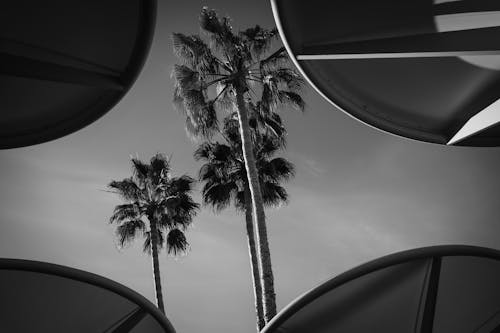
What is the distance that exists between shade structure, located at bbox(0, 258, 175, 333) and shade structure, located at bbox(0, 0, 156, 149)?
12.0ft

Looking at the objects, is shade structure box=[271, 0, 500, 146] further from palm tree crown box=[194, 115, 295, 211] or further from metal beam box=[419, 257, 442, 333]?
palm tree crown box=[194, 115, 295, 211]

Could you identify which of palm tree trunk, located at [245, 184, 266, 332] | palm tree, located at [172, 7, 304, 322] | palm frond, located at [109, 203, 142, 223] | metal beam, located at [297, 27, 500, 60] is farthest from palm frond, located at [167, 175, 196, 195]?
metal beam, located at [297, 27, 500, 60]

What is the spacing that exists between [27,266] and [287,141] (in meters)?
13.3

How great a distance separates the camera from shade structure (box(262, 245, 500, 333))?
715cm

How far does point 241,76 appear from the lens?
1547 centimetres

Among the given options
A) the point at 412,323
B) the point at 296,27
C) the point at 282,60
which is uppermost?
the point at 282,60

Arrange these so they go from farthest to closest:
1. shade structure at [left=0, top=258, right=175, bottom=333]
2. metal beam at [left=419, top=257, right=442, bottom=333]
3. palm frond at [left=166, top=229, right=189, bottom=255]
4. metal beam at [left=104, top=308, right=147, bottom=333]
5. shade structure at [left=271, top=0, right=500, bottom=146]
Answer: palm frond at [left=166, top=229, right=189, bottom=255] → shade structure at [left=271, top=0, right=500, bottom=146] → metal beam at [left=104, top=308, right=147, bottom=333] → metal beam at [left=419, top=257, right=442, bottom=333] → shade structure at [left=0, top=258, right=175, bottom=333]

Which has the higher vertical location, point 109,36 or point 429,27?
point 429,27

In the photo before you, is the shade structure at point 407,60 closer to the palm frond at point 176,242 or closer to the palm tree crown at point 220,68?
the palm tree crown at point 220,68

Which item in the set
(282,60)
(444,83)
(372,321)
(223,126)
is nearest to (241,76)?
(282,60)

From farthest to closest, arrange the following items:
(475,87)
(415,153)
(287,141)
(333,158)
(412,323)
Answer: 1. (333,158)
2. (415,153)
3. (287,141)
4. (475,87)
5. (412,323)

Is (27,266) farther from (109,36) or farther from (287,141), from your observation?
(287,141)

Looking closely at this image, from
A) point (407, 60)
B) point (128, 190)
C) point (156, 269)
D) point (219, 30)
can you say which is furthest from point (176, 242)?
point (407, 60)

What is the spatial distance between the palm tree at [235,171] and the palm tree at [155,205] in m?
2.79
